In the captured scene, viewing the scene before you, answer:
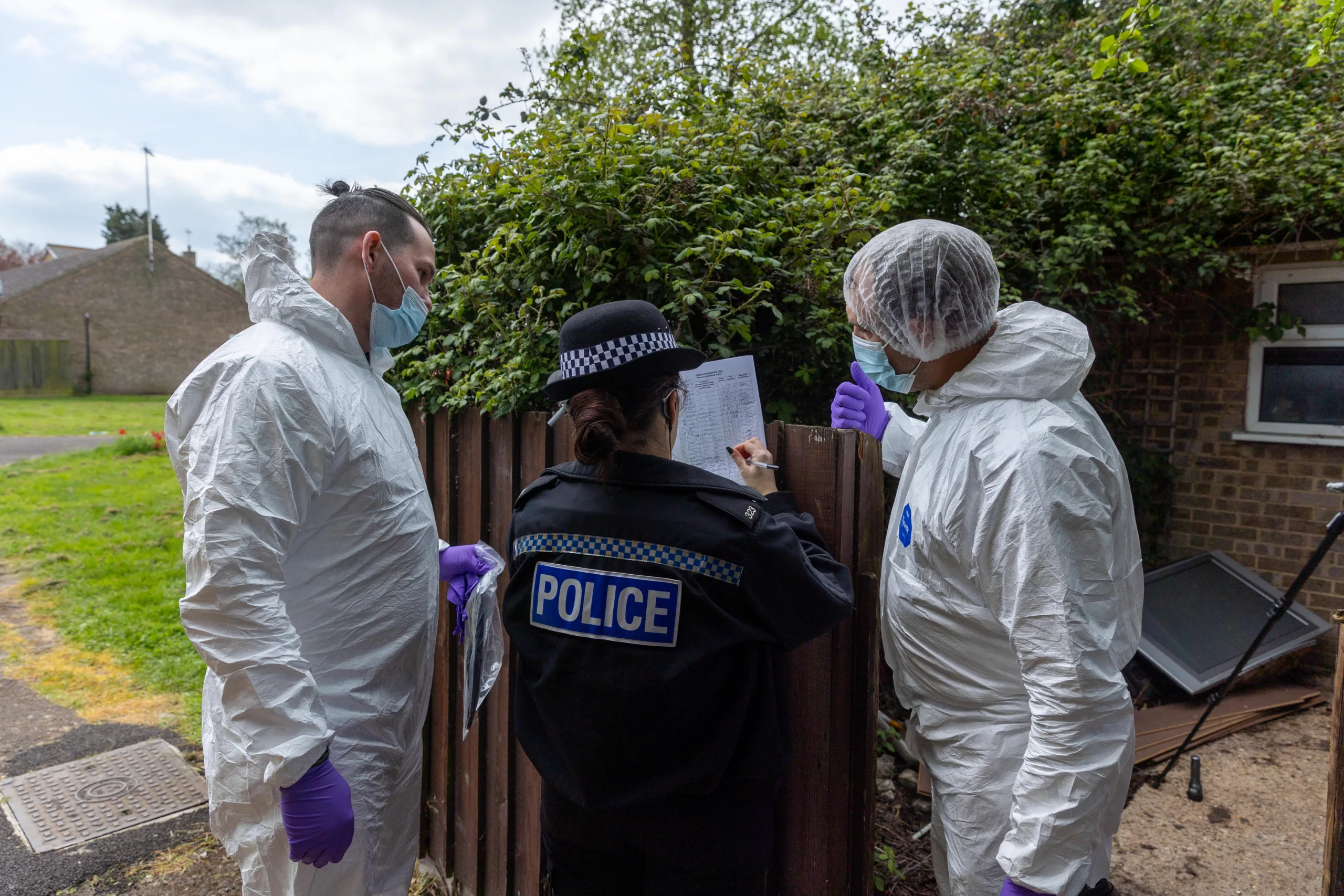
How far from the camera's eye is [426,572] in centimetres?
203

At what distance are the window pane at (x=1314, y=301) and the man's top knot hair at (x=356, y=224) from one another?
6.14m

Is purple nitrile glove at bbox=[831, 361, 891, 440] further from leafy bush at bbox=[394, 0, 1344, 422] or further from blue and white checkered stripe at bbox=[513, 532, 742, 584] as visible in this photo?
blue and white checkered stripe at bbox=[513, 532, 742, 584]

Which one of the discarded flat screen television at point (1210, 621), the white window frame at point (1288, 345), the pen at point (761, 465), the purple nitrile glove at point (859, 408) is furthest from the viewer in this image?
the white window frame at point (1288, 345)

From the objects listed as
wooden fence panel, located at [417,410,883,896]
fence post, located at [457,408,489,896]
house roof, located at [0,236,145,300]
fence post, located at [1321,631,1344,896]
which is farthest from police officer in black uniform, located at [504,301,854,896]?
house roof, located at [0,236,145,300]

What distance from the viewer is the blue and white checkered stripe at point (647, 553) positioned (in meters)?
1.39

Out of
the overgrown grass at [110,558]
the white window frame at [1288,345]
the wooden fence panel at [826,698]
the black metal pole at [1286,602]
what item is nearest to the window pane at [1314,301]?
the white window frame at [1288,345]

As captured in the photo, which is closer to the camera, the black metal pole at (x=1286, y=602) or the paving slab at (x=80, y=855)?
the black metal pole at (x=1286, y=602)

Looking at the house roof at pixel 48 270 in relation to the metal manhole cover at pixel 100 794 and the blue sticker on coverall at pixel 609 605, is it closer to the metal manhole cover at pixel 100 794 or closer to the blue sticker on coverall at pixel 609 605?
the metal manhole cover at pixel 100 794

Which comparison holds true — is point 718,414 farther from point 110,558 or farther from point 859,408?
point 110,558

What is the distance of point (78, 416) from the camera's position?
68.9 feet

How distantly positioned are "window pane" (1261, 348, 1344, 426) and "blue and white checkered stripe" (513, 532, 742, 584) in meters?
5.90

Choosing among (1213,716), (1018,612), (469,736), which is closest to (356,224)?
(469,736)

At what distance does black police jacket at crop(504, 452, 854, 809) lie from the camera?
1.40 metres

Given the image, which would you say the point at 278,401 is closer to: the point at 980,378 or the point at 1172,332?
the point at 980,378
